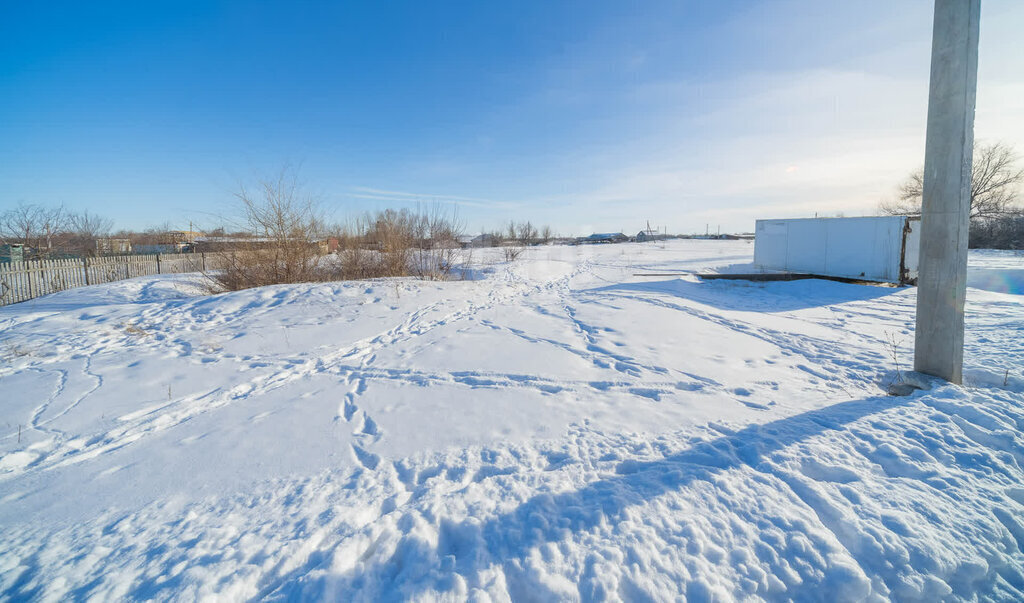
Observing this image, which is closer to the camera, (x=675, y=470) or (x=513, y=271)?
(x=675, y=470)

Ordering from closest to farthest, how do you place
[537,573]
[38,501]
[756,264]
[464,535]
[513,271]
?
[537,573]
[464,535]
[38,501]
[756,264]
[513,271]

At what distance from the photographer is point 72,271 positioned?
14297 millimetres

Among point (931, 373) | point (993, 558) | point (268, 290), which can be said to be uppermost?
point (268, 290)

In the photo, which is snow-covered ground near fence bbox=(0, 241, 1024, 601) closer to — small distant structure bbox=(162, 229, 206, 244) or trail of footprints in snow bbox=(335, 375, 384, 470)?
trail of footprints in snow bbox=(335, 375, 384, 470)

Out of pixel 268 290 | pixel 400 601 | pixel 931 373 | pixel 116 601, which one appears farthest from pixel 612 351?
pixel 268 290

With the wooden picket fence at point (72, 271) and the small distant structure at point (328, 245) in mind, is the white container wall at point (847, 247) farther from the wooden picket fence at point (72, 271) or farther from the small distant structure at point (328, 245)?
the wooden picket fence at point (72, 271)

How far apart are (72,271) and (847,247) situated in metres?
28.6

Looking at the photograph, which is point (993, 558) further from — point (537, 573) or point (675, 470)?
point (537, 573)

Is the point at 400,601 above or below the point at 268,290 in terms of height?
below

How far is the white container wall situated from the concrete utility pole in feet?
28.1

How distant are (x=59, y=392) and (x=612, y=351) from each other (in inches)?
270

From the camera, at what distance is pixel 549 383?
176 inches

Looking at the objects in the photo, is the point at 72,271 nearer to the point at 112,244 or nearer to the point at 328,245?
the point at 328,245

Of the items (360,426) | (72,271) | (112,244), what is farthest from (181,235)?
(360,426)
